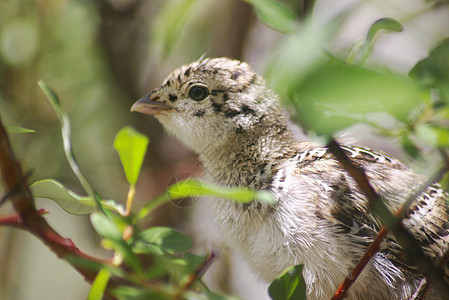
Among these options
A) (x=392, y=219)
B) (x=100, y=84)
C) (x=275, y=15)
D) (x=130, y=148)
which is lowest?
(x=100, y=84)

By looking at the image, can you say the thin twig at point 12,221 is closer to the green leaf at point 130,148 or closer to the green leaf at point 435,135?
the green leaf at point 130,148

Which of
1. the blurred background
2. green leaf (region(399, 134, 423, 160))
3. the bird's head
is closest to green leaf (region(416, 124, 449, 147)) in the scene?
green leaf (region(399, 134, 423, 160))

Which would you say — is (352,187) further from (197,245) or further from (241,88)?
(197,245)

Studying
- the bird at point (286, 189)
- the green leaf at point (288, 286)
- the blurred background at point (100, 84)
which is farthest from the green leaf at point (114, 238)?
the blurred background at point (100, 84)

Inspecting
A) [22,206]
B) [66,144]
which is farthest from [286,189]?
[22,206]

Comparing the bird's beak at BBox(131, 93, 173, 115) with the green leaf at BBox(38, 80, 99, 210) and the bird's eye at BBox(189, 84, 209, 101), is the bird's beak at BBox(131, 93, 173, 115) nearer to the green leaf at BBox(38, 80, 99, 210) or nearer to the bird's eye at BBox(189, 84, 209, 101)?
→ the bird's eye at BBox(189, 84, 209, 101)

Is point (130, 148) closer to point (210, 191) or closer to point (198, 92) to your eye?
point (210, 191)
